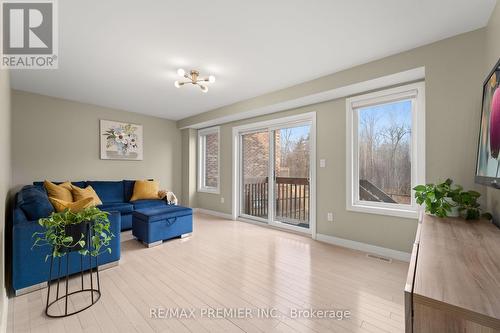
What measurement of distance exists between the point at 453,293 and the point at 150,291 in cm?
212

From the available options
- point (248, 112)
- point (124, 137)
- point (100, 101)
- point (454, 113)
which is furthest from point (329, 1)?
point (124, 137)

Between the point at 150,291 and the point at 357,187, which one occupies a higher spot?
the point at 357,187

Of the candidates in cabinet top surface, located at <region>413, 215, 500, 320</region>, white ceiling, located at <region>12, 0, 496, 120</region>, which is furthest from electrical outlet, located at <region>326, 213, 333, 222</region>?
white ceiling, located at <region>12, 0, 496, 120</region>

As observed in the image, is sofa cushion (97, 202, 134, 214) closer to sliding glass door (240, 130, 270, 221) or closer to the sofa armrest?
the sofa armrest

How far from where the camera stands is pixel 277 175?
4141mm

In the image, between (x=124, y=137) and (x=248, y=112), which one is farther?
(x=124, y=137)

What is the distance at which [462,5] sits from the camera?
1.69 meters

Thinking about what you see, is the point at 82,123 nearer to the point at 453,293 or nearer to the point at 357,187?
the point at 357,187

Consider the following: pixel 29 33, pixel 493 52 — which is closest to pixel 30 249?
pixel 29 33

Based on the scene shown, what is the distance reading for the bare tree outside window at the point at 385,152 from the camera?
107 inches

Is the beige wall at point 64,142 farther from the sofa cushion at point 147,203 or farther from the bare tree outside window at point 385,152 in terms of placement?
the bare tree outside window at point 385,152

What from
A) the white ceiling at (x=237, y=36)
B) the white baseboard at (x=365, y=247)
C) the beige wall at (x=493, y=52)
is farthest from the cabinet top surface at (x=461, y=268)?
the white ceiling at (x=237, y=36)

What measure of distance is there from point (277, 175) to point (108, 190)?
321 cm

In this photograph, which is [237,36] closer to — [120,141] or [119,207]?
[119,207]
